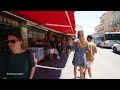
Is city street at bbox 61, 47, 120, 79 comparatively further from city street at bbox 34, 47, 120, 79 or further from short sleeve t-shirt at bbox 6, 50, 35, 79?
short sleeve t-shirt at bbox 6, 50, 35, 79

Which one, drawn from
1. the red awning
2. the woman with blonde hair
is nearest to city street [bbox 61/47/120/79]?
the woman with blonde hair

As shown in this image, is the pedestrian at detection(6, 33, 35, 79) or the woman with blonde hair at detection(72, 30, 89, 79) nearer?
the pedestrian at detection(6, 33, 35, 79)

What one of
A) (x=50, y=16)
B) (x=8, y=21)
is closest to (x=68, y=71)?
(x=50, y=16)

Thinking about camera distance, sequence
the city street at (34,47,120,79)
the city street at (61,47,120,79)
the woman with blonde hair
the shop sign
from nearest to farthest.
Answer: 1. the woman with blonde hair
2. the city street at (34,47,120,79)
3. the city street at (61,47,120,79)
4. the shop sign

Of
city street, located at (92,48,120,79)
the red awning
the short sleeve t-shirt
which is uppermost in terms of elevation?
the red awning

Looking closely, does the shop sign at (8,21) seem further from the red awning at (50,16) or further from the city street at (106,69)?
the city street at (106,69)

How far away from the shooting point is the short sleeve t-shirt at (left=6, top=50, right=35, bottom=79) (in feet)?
12.7

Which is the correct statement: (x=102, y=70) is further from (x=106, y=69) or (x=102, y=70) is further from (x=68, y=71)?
(x=68, y=71)

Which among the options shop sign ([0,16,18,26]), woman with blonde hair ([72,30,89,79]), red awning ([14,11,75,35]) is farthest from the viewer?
shop sign ([0,16,18,26])

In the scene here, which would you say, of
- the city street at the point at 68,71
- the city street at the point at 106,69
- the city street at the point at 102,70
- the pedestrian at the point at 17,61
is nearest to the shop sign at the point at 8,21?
the city street at the point at 68,71

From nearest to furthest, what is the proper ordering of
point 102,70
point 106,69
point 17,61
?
point 17,61 → point 102,70 → point 106,69

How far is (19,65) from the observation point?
3.89m

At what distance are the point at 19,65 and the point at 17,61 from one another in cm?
8
